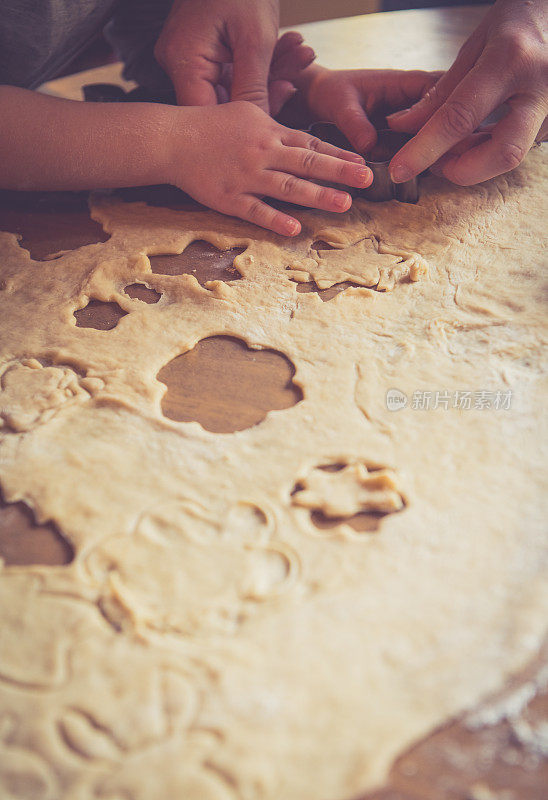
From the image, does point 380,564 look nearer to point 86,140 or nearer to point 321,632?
point 321,632

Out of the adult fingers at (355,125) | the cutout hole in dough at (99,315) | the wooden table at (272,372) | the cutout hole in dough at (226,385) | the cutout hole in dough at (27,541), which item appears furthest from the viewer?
the adult fingers at (355,125)

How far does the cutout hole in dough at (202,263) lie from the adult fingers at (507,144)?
41cm

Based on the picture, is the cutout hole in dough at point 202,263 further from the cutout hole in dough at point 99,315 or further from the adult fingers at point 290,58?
the adult fingers at point 290,58

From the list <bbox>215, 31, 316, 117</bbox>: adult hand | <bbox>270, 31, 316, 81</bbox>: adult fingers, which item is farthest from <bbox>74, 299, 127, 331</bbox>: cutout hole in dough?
<bbox>270, 31, 316, 81</bbox>: adult fingers

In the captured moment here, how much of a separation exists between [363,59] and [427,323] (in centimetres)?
102

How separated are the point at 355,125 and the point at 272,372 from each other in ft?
1.92

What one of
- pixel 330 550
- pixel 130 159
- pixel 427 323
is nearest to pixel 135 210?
pixel 130 159

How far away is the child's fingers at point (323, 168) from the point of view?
1047 mm

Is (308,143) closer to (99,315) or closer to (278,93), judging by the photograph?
(278,93)

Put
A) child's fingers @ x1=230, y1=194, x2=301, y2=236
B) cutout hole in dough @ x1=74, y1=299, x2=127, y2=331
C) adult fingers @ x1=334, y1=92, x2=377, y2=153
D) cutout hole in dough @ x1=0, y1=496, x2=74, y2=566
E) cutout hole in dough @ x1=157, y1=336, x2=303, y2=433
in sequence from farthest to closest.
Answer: adult fingers @ x1=334, y1=92, x2=377, y2=153, child's fingers @ x1=230, y1=194, x2=301, y2=236, cutout hole in dough @ x1=74, y1=299, x2=127, y2=331, cutout hole in dough @ x1=157, y1=336, x2=303, y2=433, cutout hole in dough @ x1=0, y1=496, x2=74, y2=566

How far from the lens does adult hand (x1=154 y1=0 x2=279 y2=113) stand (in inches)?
47.8

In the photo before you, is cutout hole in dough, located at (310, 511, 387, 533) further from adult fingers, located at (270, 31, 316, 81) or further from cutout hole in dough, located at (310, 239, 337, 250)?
adult fingers, located at (270, 31, 316, 81)

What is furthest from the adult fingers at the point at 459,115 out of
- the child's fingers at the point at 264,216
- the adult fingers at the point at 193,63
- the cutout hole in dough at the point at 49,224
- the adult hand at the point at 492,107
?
the cutout hole in dough at the point at 49,224

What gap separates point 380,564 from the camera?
0.63 meters
